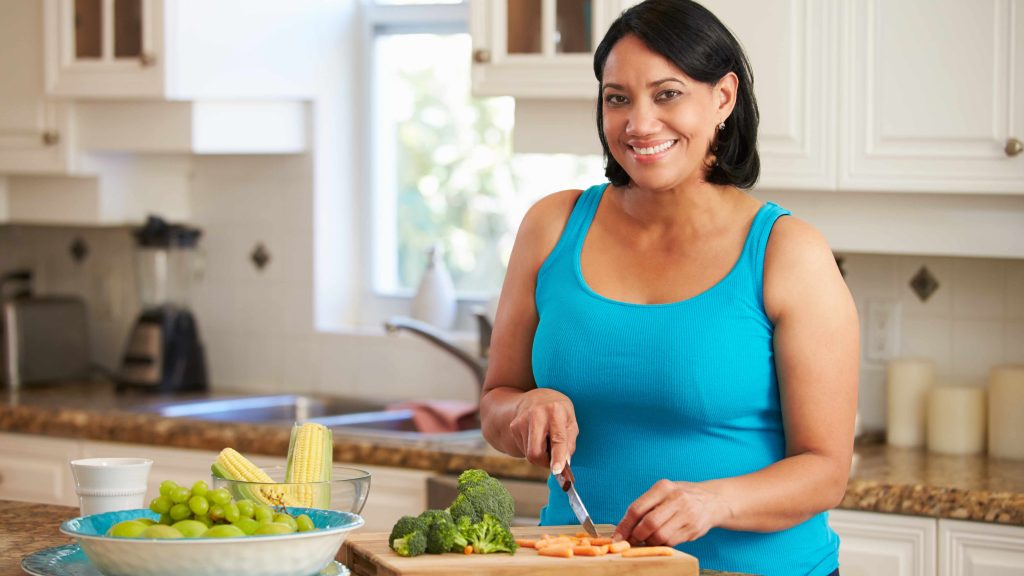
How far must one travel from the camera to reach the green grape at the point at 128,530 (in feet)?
4.05

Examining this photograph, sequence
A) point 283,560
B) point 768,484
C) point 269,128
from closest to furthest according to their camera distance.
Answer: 1. point 283,560
2. point 768,484
3. point 269,128

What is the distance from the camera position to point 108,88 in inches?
126

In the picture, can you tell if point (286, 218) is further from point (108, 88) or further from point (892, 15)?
point (892, 15)

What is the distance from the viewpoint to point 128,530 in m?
1.24

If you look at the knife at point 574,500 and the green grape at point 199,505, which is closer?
the green grape at point 199,505

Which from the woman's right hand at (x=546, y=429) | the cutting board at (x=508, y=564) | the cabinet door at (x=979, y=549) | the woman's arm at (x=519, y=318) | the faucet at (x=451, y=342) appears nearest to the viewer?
the cutting board at (x=508, y=564)

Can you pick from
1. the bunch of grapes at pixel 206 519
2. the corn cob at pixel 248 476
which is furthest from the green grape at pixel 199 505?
the corn cob at pixel 248 476

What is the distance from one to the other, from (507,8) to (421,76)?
2.51ft

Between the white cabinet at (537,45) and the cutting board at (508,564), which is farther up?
the white cabinet at (537,45)

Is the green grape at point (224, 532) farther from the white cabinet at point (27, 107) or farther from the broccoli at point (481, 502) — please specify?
the white cabinet at point (27, 107)

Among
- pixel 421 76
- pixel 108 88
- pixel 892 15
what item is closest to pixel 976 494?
pixel 892 15

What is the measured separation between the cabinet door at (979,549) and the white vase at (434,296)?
4.55 feet

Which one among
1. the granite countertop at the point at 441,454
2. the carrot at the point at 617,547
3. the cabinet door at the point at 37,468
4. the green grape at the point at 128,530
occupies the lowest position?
the cabinet door at the point at 37,468

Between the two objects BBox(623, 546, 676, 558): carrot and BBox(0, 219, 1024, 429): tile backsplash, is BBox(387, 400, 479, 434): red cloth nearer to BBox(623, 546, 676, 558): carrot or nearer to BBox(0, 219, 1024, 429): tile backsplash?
BBox(0, 219, 1024, 429): tile backsplash
